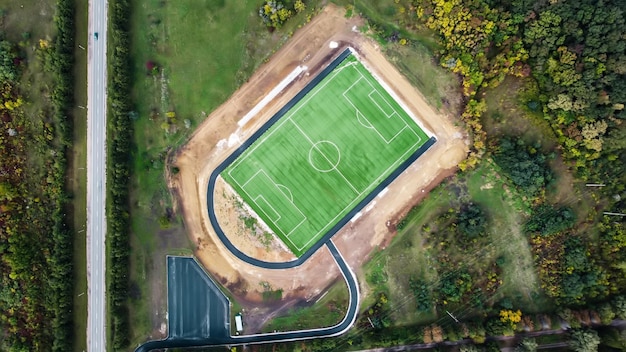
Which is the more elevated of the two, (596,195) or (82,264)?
(82,264)

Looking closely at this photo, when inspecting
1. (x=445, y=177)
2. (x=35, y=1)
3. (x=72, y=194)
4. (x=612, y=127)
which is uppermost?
(x=35, y=1)

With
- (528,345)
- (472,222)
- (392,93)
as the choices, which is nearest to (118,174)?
(392,93)

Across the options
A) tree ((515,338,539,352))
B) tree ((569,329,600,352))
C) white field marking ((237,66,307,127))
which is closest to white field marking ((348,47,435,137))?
white field marking ((237,66,307,127))

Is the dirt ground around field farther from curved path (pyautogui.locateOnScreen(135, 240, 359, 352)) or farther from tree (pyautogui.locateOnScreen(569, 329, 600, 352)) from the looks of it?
tree (pyautogui.locateOnScreen(569, 329, 600, 352))

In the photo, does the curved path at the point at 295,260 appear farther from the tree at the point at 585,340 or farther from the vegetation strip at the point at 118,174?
A: the tree at the point at 585,340

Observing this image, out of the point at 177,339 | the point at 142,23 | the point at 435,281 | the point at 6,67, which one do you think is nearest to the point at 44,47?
the point at 6,67

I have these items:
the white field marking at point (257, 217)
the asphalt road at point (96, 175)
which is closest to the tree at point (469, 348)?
the white field marking at point (257, 217)

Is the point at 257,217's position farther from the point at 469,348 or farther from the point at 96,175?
the point at 469,348

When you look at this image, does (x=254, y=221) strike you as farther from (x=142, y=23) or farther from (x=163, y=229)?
(x=142, y=23)
